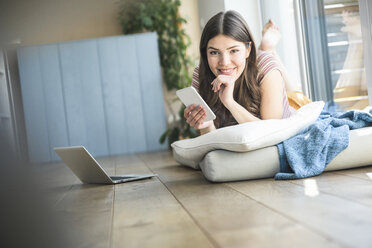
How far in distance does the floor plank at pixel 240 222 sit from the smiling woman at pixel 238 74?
51cm

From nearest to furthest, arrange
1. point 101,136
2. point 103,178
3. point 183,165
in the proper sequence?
point 103,178, point 183,165, point 101,136

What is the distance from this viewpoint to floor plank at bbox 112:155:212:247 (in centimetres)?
90

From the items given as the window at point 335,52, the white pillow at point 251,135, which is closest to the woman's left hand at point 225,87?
the white pillow at point 251,135

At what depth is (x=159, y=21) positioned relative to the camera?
5.52 meters

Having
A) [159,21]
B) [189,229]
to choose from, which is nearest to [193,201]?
[189,229]

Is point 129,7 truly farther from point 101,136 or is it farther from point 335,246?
point 335,246

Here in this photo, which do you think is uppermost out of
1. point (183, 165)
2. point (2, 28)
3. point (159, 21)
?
point (159, 21)

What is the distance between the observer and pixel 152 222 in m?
1.13

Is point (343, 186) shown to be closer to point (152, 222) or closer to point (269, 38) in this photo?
point (152, 222)

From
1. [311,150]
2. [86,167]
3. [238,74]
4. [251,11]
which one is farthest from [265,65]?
[251,11]

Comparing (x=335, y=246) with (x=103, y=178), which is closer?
(x=335, y=246)

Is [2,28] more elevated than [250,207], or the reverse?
[2,28]

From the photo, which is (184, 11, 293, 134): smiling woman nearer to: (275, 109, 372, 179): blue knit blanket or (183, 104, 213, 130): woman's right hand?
(183, 104, 213, 130): woman's right hand

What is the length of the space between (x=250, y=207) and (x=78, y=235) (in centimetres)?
45
